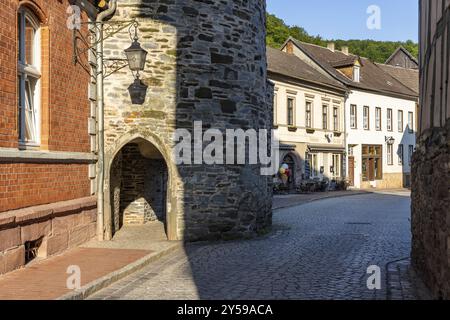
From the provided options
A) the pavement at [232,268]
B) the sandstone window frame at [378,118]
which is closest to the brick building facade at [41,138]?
the pavement at [232,268]

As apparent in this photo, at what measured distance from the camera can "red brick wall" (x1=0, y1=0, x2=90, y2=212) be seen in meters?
8.33

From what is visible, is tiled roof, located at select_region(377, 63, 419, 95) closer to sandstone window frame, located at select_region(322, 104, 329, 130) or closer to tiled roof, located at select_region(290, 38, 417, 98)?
tiled roof, located at select_region(290, 38, 417, 98)

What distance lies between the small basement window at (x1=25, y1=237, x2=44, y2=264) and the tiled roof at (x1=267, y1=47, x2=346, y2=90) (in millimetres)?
21300

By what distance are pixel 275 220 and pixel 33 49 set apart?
9.51m

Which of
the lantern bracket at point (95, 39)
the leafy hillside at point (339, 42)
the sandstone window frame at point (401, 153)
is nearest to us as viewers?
the lantern bracket at point (95, 39)

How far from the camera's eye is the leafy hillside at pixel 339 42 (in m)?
45.2

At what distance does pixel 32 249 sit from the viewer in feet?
30.2

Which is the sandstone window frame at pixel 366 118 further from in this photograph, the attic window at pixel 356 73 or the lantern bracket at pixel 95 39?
the lantern bracket at pixel 95 39

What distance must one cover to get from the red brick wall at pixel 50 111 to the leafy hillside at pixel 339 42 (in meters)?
32.5

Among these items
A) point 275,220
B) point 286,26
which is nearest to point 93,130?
point 275,220

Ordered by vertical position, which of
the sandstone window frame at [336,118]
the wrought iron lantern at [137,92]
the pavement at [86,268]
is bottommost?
the pavement at [86,268]

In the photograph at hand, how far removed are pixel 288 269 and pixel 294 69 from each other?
985 inches

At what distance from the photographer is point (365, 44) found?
202 ft
